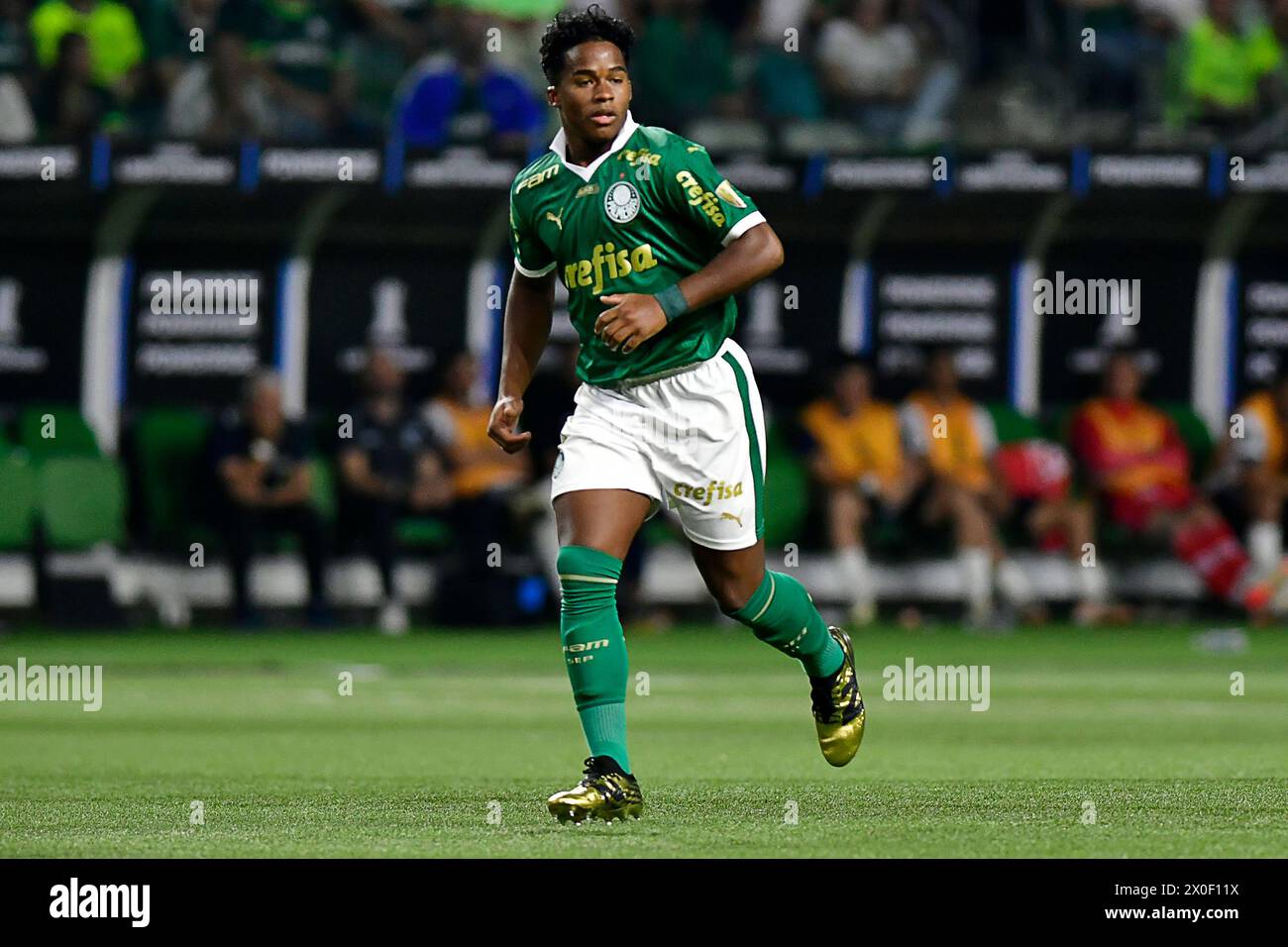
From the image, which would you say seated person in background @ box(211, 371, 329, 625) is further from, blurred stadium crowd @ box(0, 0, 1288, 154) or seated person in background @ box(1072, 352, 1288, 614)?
seated person in background @ box(1072, 352, 1288, 614)

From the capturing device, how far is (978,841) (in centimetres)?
644

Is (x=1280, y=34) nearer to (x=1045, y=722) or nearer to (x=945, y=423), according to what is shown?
(x=945, y=423)

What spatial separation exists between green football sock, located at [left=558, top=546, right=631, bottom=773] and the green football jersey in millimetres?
597

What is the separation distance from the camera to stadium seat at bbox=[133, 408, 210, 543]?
1795 cm

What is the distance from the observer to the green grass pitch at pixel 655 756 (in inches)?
260

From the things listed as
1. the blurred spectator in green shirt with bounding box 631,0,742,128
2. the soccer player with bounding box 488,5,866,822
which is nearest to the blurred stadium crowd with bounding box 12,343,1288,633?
the blurred spectator in green shirt with bounding box 631,0,742,128

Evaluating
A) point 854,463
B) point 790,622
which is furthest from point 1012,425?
point 790,622

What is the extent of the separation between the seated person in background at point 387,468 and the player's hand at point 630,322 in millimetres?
10690

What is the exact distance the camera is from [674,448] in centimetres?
725

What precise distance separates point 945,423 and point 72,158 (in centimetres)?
669

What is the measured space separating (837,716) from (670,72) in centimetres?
1074

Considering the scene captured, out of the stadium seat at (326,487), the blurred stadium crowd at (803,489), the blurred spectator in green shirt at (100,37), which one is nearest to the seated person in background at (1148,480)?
the blurred stadium crowd at (803,489)

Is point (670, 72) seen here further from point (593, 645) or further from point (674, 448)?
point (593, 645)

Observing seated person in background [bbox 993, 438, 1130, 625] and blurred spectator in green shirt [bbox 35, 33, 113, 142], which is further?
seated person in background [bbox 993, 438, 1130, 625]
